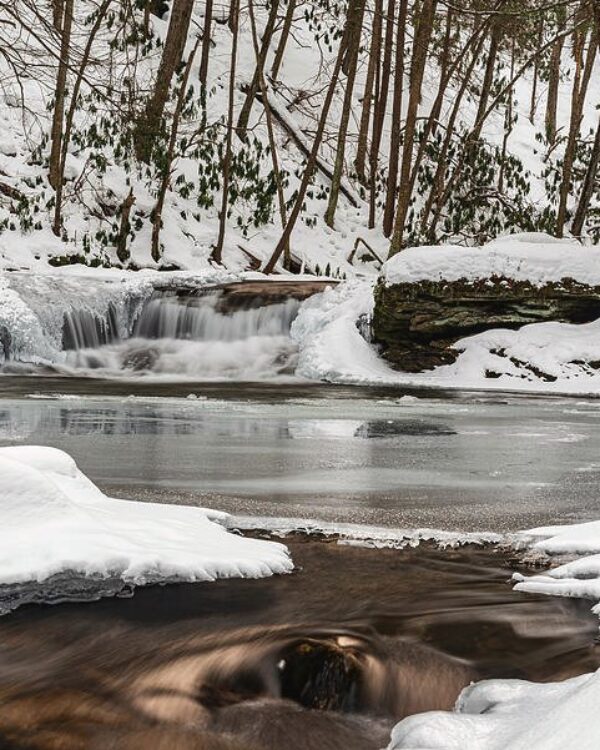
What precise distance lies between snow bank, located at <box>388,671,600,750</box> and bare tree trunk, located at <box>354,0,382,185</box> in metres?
22.3

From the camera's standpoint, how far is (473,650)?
267cm

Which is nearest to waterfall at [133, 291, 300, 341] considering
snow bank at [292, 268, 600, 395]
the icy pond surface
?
snow bank at [292, 268, 600, 395]

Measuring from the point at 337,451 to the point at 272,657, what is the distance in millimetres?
4012

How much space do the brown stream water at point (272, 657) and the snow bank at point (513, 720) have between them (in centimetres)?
9

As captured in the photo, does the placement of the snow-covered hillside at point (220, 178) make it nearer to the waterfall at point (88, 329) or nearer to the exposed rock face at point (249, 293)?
the exposed rock face at point (249, 293)

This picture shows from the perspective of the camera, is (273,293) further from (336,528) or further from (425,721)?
(425,721)

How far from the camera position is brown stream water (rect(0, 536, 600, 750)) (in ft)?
7.24

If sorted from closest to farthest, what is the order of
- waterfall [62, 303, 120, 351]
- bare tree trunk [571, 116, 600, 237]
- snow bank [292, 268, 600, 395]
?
snow bank [292, 268, 600, 395] < bare tree trunk [571, 116, 600, 237] < waterfall [62, 303, 120, 351]

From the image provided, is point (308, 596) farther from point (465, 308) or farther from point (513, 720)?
point (465, 308)

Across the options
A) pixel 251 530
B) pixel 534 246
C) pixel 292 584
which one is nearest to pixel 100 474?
pixel 251 530

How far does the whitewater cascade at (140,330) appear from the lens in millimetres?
14500

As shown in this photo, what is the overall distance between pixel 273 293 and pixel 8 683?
44.6 ft

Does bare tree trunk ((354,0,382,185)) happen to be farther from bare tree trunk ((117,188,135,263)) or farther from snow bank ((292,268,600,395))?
snow bank ((292,268,600,395))

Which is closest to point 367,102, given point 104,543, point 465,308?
point 465,308
